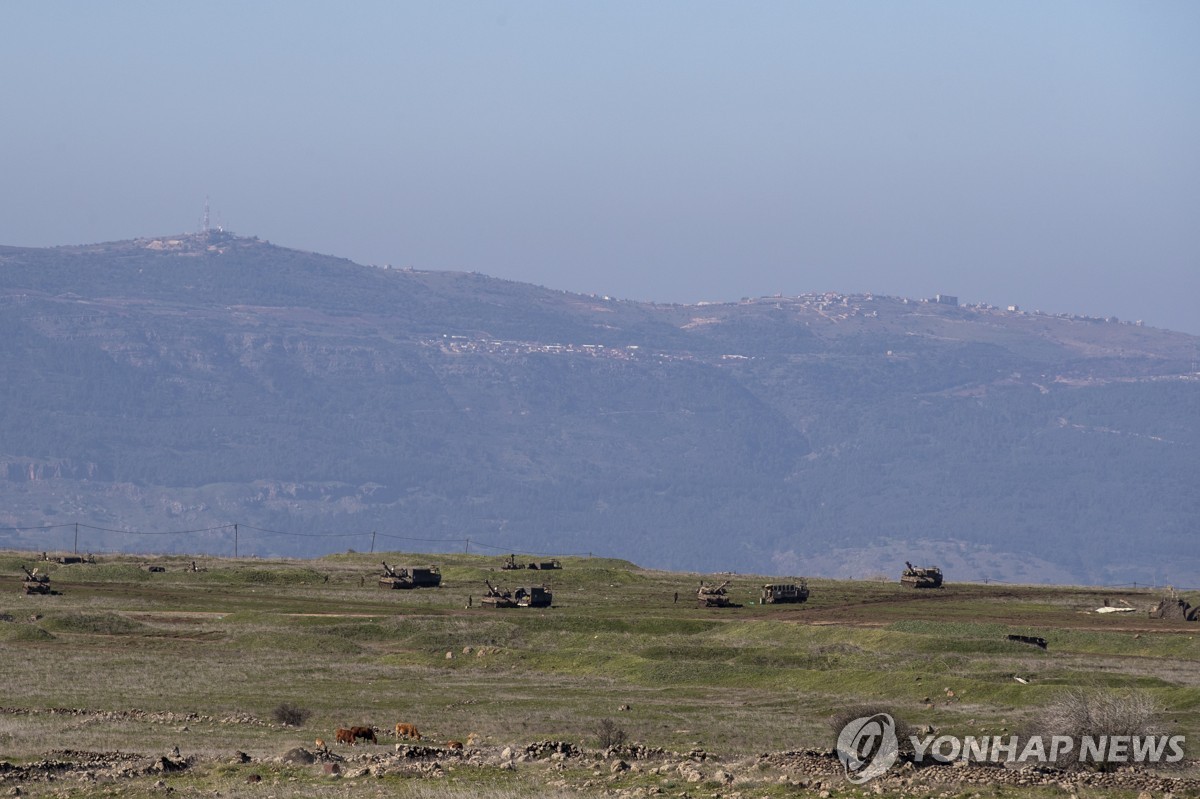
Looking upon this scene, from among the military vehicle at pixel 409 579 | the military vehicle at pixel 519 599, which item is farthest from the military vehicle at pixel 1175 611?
the military vehicle at pixel 409 579

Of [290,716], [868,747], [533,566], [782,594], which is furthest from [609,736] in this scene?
[533,566]

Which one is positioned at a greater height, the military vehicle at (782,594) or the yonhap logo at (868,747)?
the yonhap logo at (868,747)

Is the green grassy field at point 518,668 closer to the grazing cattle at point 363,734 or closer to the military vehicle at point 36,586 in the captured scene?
the military vehicle at point 36,586

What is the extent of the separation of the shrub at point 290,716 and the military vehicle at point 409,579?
60.2m

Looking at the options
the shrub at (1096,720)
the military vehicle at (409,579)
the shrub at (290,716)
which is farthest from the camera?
the military vehicle at (409,579)

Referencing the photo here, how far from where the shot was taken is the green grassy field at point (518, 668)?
1503 inches

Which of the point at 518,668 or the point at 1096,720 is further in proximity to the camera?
the point at 518,668

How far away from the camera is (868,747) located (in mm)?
30641

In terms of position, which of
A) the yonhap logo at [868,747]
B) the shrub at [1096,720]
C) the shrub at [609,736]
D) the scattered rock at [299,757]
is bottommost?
the shrub at [609,736]

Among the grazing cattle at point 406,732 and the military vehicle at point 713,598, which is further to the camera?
the military vehicle at point 713,598

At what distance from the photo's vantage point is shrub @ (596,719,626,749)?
114 feet

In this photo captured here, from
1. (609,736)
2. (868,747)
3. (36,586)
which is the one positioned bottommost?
(36,586)

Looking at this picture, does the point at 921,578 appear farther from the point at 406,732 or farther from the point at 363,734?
the point at 363,734

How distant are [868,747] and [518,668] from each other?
28.4 m
